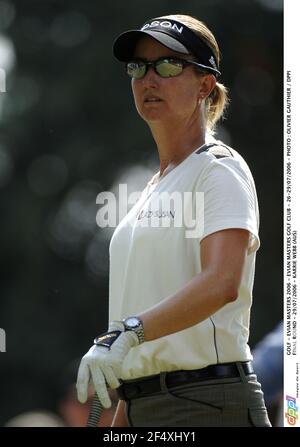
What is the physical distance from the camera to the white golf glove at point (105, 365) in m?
2.58

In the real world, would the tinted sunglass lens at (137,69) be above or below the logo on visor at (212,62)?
below

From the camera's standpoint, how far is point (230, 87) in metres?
8.56

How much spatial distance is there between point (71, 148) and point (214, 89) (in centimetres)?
644

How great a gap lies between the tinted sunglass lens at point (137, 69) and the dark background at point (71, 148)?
5295 millimetres

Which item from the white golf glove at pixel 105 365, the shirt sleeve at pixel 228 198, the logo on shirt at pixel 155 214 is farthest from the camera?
the logo on shirt at pixel 155 214

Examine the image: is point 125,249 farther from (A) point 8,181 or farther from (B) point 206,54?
(A) point 8,181

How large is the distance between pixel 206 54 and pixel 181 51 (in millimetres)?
95

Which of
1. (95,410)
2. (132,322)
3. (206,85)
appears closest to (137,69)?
(206,85)

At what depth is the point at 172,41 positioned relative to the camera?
2.99 m

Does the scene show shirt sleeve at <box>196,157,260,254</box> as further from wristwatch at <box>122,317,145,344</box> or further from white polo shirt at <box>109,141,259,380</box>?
wristwatch at <box>122,317,145,344</box>

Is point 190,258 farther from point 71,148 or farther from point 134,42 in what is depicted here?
point 71,148

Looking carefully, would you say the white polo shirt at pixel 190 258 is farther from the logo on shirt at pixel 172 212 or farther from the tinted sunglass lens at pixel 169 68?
the tinted sunglass lens at pixel 169 68

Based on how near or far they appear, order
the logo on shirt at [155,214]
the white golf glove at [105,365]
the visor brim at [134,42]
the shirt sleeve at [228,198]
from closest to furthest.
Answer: the white golf glove at [105,365] → the shirt sleeve at [228,198] → the logo on shirt at [155,214] → the visor brim at [134,42]

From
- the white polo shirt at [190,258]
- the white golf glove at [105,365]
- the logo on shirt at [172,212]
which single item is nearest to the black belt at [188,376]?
the white polo shirt at [190,258]
